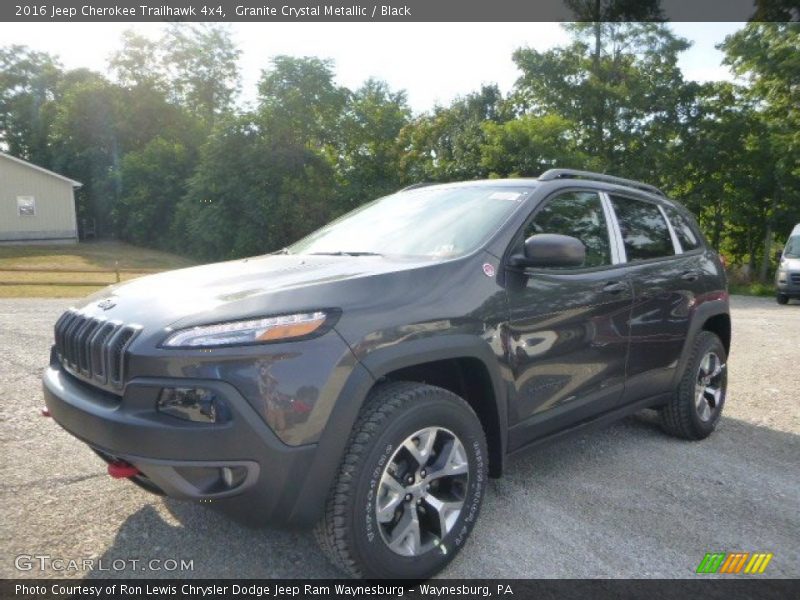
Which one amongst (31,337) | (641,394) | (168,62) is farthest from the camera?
(168,62)

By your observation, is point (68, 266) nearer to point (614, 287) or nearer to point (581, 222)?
point (581, 222)

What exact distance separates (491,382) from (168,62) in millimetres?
56343

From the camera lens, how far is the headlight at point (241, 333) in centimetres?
222

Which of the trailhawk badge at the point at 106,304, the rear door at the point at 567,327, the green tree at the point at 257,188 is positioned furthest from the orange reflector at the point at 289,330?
the green tree at the point at 257,188

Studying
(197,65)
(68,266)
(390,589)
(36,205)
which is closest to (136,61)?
(197,65)

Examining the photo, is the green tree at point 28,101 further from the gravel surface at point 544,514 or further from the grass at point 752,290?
the gravel surface at point 544,514

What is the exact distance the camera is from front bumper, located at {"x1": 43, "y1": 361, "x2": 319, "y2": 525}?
84.7 inches

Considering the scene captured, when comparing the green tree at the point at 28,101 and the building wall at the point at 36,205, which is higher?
the green tree at the point at 28,101

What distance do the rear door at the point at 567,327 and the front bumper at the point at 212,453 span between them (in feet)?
3.92

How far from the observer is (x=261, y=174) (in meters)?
32.2

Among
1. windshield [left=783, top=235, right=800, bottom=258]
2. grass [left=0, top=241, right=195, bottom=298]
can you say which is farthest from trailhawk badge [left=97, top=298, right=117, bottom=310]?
windshield [left=783, top=235, right=800, bottom=258]

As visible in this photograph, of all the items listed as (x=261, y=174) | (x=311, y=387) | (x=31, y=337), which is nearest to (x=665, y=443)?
(x=311, y=387)

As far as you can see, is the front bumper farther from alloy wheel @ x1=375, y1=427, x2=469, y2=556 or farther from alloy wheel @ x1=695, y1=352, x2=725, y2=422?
alloy wheel @ x1=695, y1=352, x2=725, y2=422

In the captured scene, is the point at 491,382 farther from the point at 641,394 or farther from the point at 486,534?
the point at 641,394
